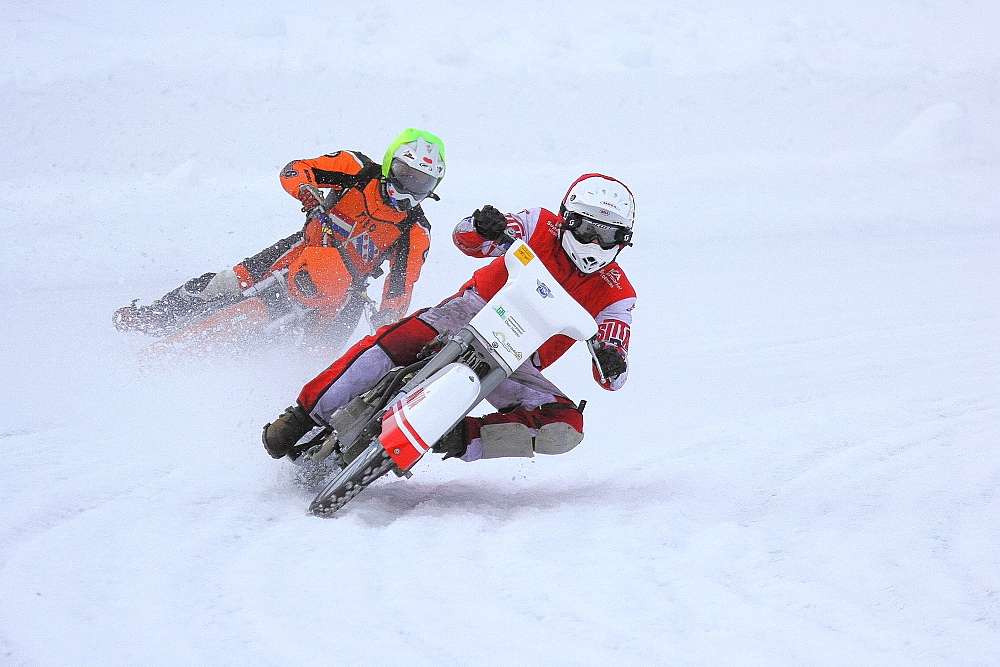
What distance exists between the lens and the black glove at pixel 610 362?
13.5 feet

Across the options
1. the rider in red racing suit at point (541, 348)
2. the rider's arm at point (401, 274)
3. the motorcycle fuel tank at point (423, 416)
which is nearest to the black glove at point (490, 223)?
the rider in red racing suit at point (541, 348)

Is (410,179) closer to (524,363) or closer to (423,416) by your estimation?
(524,363)

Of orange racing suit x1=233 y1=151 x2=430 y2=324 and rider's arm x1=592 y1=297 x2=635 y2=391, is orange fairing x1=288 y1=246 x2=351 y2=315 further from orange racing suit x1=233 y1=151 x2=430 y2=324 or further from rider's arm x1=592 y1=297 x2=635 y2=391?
rider's arm x1=592 y1=297 x2=635 y2=391

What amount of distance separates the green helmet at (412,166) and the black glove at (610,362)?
2.31m

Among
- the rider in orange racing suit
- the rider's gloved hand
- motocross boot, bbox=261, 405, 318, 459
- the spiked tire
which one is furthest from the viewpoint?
the rider in orange racing suit

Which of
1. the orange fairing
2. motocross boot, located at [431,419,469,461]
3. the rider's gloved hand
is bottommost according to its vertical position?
motocross boot, located at [431,419,469,461]

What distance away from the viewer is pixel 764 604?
2.89 m

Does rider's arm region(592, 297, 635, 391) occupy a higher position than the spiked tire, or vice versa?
rider's arm region(592, 297, 635, 391)

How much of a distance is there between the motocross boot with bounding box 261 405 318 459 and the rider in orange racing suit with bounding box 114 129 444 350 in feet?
7.28

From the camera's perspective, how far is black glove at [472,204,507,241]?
4.31 m

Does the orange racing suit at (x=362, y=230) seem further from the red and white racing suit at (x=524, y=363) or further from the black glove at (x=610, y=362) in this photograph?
the black glove at (x=610, y=362)

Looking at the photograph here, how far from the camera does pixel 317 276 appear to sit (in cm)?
623

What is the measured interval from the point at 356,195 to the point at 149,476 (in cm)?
289

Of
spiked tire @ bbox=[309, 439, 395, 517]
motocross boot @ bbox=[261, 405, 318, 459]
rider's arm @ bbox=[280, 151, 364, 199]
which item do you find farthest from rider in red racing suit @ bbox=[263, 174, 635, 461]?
rider's arm @ bbox=[280, 151, 364, 199]
